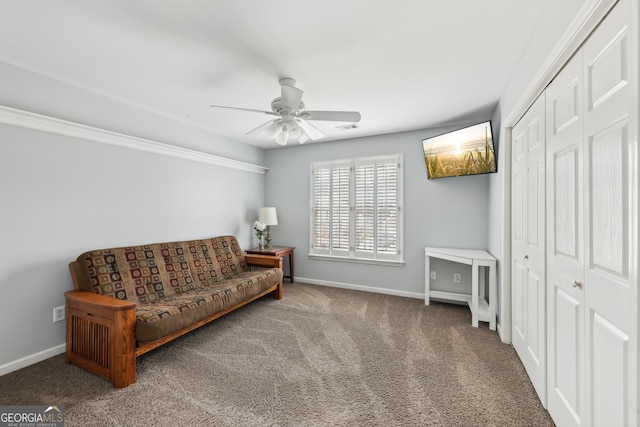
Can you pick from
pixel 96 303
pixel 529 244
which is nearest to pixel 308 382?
pixel 96 303

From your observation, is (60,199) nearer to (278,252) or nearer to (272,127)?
(272,127)

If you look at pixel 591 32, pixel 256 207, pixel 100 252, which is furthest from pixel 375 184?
pixel 100 252

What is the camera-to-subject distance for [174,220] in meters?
3.54

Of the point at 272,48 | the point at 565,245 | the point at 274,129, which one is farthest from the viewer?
the point at 274,129

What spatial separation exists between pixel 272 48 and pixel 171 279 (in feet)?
8.49

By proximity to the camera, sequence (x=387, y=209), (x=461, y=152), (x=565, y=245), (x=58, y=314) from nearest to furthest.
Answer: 1. (x=565, y=245)
2. (x=58, y=314)
3. (x=461, y=152)
4. (x=387, y=209)

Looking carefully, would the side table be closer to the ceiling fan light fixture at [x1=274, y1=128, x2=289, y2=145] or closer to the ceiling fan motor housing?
the ceiling fan light fixture at [x1=274, y1=128, x2=289, y2=145]

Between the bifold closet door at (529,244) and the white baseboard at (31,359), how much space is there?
3.86 m

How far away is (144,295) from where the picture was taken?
2730mm

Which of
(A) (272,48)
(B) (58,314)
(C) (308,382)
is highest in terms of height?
(A) (272,48)

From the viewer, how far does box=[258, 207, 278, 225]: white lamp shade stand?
4617 mm

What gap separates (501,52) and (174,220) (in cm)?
383

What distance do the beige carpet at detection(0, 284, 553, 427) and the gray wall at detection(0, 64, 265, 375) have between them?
563 mm

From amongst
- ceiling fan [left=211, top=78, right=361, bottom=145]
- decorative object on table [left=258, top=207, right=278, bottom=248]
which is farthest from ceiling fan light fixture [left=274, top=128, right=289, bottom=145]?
decorative object on table [left=258, top=207, right=278, bottom=248]
